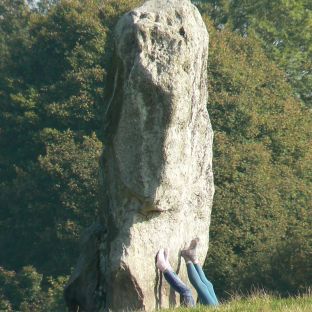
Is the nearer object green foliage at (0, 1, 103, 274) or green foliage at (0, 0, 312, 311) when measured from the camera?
green foliage at (0, 0, 312, 311)

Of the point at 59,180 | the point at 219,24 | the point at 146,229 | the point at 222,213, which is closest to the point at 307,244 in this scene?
the point at 222,213

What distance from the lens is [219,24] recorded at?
50250mm

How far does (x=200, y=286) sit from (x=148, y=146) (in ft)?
6.56

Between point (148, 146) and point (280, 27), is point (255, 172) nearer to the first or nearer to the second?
point (280, 27)

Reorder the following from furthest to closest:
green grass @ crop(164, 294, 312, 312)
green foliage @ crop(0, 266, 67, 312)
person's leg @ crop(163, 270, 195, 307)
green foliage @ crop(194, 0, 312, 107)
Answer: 1. green foliage @ crop(194, 0, 312, 107)
2. green foliage @ crop(0, 266, 67, 312)
3. person's leg @ crop(163, 270, 195, 307)
4. green grass @ crop(164, 294, 312, 312)

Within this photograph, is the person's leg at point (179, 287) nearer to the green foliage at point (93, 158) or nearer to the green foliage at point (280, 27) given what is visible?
the green foliage at point (93, 158)

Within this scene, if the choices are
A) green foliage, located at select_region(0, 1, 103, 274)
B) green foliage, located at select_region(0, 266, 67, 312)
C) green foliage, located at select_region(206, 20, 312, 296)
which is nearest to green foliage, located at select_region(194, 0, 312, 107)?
green foliage, located at select_region(206, 20, 312, 296)

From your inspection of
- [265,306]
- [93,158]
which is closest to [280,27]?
[93,158]

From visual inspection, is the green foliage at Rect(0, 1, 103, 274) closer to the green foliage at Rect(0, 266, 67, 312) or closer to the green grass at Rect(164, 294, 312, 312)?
the green foliage at Rect(0, 266, 67, 312)

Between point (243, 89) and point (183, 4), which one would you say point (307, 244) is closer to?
point (243, 89)

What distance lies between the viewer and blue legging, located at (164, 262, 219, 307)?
56.4ft

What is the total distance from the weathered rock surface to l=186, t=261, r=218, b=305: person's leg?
0.98 feet

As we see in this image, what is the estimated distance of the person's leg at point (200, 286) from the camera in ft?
56.2

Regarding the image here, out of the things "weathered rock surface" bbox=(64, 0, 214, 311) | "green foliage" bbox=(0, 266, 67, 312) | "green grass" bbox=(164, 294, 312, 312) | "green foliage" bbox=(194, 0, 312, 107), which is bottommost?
"green foliage" bbox=(0, 266, 67, 312)
